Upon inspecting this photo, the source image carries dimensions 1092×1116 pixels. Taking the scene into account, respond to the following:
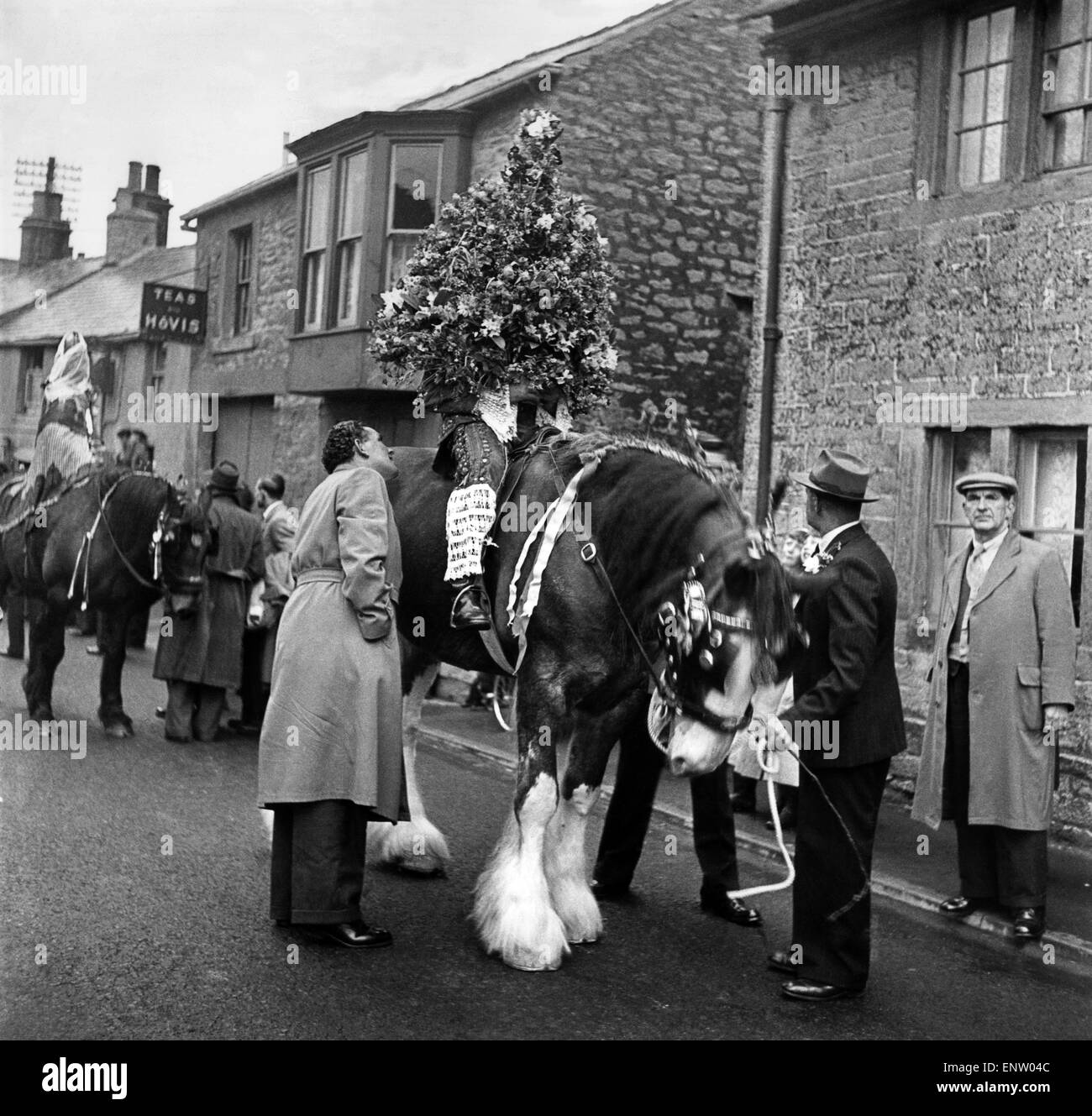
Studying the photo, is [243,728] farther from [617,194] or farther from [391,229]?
[391,229]

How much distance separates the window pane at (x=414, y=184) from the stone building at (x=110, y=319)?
261 inches

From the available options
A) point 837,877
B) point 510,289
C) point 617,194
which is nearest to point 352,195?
point 617,194

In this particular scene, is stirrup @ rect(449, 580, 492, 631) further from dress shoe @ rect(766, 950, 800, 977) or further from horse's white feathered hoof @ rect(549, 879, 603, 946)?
dress shoe @ rect(766, 950, 800, 977)

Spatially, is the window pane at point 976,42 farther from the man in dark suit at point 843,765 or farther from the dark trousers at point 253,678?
the dark trousers at point 253,678

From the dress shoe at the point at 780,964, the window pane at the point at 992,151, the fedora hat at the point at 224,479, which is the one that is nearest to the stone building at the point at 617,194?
the fedora hat at the point at 224,479

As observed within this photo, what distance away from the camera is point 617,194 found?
1460 centimetres

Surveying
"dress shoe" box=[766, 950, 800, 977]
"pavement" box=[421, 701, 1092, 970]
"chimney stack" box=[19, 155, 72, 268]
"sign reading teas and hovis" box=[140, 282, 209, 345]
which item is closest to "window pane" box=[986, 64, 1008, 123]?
"pavement" box=[421, 701, 1092, 970]

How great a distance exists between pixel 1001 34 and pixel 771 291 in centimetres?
263

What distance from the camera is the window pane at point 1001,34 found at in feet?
30.8

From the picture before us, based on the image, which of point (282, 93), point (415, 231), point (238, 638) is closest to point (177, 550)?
point (238, 638)

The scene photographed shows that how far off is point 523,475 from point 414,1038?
8.52ft

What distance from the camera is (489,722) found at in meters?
11.6

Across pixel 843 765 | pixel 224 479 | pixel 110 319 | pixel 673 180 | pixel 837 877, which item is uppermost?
pixel 673 180
